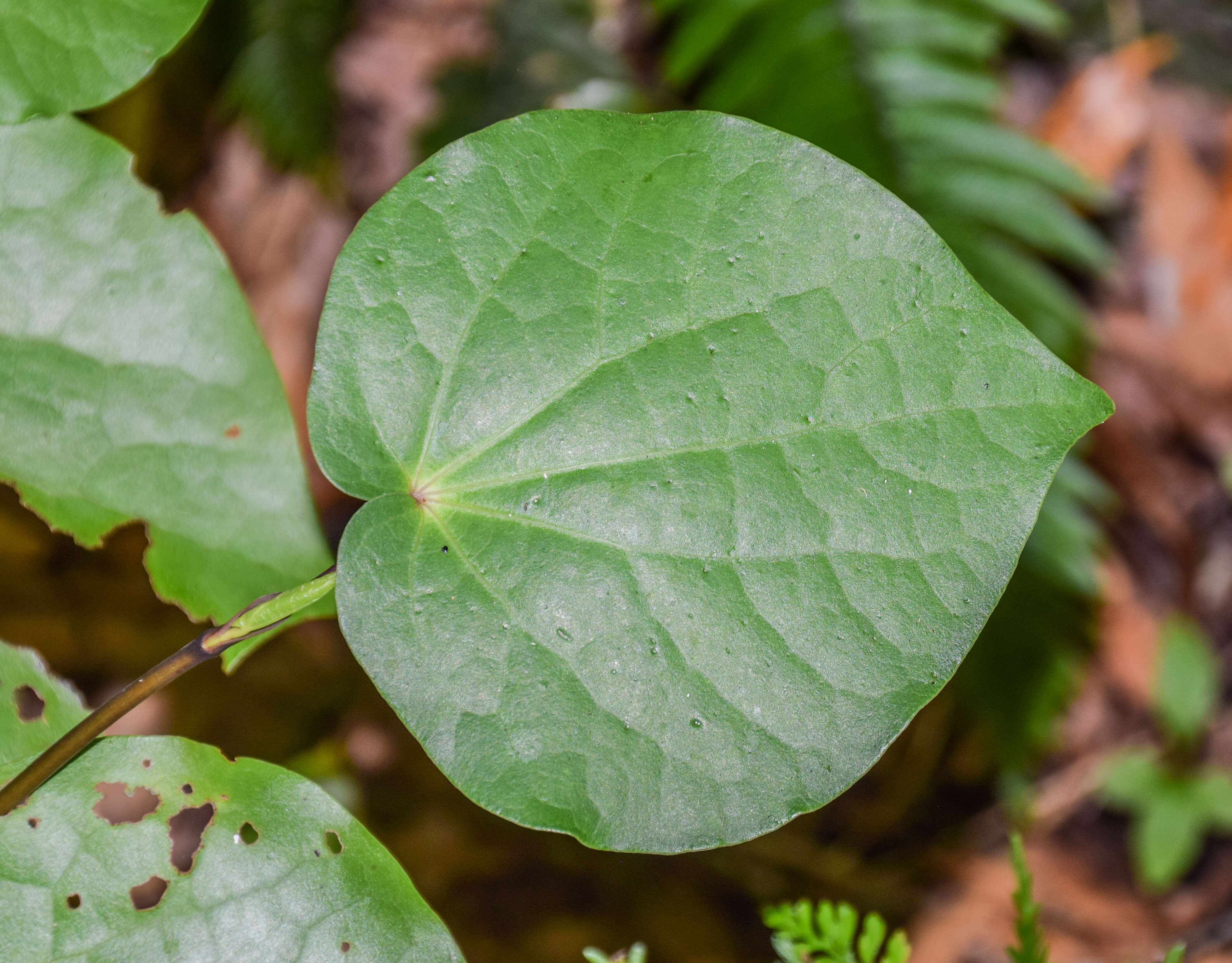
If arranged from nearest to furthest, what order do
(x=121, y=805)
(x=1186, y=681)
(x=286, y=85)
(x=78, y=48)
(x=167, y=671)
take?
(x=167, y=671)
(x=78, y=48)
(x=121, y=805)
(x=286, y=85)
(x=1186, y=681)

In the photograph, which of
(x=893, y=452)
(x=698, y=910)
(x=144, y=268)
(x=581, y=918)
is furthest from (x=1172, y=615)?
(x=144, y=268)

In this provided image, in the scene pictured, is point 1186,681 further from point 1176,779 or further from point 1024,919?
point 1024,919

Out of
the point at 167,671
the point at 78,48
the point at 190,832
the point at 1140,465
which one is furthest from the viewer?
the point at 1140,465

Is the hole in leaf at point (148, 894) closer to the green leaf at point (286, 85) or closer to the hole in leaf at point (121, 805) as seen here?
the hole in leaf at point (121, 805)

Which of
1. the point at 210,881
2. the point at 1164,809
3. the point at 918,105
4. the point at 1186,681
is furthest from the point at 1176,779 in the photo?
the point at 210,881

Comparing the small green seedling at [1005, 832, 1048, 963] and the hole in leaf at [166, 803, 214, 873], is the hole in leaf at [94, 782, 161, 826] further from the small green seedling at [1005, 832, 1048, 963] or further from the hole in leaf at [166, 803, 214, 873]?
the small green seedling at [1005, 832, 1048, 963]
